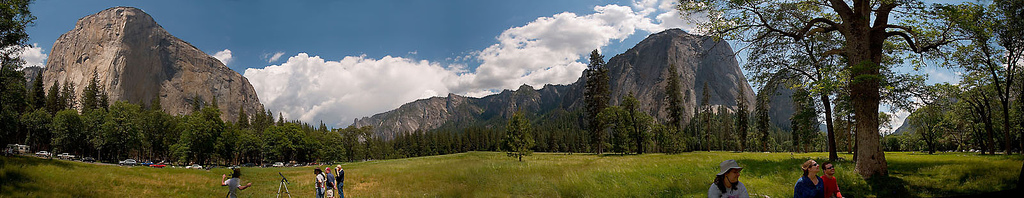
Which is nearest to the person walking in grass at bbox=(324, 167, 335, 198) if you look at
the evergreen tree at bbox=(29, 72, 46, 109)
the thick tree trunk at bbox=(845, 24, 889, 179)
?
the thick tree trunk at bbox=(845, 24, 889, 179)

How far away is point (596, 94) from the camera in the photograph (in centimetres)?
4716

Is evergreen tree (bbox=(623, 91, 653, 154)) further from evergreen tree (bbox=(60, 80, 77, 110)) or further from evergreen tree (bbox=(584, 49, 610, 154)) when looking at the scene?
evergreen tree (bbox=(60, 80, 77, 110))

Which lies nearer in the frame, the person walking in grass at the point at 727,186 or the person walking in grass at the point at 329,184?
the person walking in grass at the point at 727,186

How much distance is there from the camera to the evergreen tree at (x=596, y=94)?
4675 cm

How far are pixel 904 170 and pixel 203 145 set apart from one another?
72.9m

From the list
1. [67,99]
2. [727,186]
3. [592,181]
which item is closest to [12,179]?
[592,181]

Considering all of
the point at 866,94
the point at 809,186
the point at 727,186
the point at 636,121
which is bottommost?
the point at 809,186

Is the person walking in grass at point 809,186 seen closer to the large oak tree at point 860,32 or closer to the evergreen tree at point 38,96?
the large oak tree at point 860,32

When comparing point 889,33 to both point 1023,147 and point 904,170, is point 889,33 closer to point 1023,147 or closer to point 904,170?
point 904,170

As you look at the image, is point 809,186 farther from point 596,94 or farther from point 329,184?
point 596,94

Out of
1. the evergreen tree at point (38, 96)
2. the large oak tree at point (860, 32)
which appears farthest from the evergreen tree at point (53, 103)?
the large oak tree at point (860, 32)

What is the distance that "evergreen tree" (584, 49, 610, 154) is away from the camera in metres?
46.8

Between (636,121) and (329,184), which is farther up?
(636,121)

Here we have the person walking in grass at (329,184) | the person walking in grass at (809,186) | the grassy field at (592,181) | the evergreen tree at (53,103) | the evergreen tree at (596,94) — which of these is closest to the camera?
the person walking in grass at (809,186)
